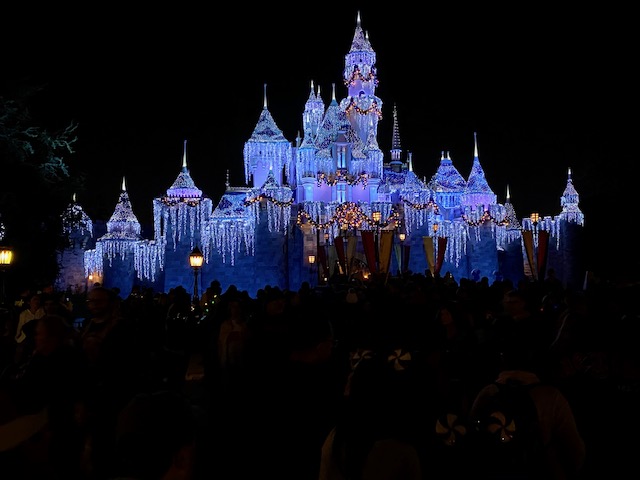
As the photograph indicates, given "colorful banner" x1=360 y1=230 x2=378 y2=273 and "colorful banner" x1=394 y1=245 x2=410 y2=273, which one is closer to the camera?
"colorful banner" x1=360 y1=230 x2=378 y2=273

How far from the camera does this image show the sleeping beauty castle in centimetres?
3331

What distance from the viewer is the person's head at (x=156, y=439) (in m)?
1.94

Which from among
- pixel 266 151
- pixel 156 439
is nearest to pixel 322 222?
pixel 266 151

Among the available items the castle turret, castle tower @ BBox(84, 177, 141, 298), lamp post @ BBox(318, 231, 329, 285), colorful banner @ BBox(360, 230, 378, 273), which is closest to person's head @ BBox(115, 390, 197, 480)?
colorful banner @ BBox(360, 230, 378, 273)

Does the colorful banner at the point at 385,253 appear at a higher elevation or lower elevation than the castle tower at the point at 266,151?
lower

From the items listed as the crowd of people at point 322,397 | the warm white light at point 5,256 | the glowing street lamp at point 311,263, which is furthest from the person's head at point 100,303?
the glowing street lamp at point 311,263

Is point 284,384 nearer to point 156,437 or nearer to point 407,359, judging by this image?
point 407,359

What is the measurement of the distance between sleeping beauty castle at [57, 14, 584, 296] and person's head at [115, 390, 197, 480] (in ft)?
78.0

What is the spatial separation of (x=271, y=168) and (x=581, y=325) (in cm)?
3197

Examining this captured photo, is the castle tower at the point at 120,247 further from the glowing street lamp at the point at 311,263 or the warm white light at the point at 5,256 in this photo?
the warm white light at the point at 5,256

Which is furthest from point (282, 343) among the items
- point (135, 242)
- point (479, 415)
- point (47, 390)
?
point (135, 242)

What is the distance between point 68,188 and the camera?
19797 millimetres

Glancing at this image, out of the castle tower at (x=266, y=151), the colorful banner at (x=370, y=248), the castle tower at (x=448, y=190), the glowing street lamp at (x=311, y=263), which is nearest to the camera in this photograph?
the colorful banner at (x=370, y=248)

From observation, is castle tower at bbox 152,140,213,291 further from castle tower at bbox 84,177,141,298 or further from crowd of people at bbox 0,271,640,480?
crowd of people at bbox 0,271,640,480
